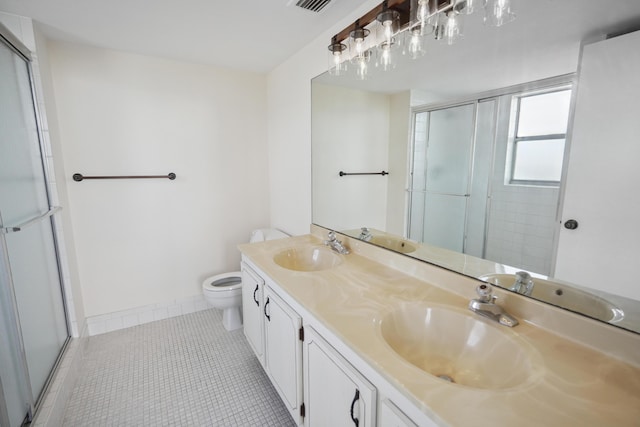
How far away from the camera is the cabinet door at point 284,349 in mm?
1313

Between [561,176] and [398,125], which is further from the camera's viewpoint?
[398,125]

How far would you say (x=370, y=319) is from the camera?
1050mm

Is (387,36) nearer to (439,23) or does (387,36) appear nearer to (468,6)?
(439,23)

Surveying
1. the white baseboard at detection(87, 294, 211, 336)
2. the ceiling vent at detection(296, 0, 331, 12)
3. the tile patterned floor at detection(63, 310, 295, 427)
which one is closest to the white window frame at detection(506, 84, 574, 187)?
the ceiling vent at detection(296, 0, 331, 12)

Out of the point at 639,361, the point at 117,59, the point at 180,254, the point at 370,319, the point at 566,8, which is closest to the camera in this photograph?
the point at 639,361

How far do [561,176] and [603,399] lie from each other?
2.03 ft

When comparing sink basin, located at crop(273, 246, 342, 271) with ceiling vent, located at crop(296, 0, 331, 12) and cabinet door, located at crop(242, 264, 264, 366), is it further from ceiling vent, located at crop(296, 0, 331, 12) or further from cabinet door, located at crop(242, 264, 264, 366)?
ceiling vent, located at crop(296, 0, 331, 12)

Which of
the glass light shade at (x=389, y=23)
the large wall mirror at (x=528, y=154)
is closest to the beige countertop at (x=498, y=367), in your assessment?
the large wall mirror at (x=528, y=154)

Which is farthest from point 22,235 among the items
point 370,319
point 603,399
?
point 603,399

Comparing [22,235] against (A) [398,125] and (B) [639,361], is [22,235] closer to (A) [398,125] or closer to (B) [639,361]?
(A) [398,125]

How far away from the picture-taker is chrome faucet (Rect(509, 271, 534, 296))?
40.4 inches

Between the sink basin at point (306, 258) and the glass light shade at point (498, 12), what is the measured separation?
138cm

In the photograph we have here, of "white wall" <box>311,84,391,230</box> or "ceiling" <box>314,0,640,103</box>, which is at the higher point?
"ceiling" <box>314,0,640,103</box>

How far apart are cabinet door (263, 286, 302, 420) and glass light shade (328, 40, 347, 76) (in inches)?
55.1
